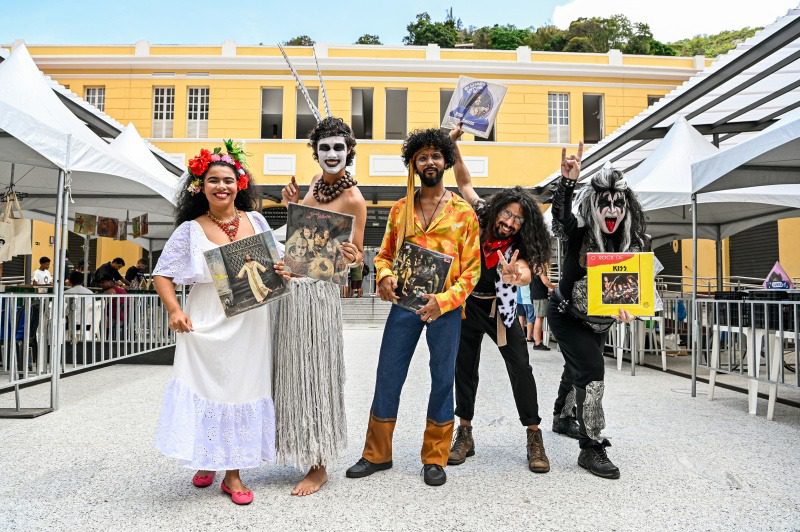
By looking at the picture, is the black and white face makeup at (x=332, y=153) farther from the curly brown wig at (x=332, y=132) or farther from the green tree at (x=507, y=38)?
the green tree at (x=507, y=38)

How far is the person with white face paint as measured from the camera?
3271 millimetres

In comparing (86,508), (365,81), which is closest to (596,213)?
(86,508)

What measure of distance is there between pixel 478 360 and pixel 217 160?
1.92 m

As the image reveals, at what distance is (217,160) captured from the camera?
118 inches

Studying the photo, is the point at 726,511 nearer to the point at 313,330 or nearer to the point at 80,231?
the point at 313,330

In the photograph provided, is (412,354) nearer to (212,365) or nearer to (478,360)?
(478,360)

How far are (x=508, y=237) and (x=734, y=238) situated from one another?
19.1m

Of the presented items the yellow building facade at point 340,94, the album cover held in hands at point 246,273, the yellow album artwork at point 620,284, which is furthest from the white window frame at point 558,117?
the album cover held in hands at point 246,273

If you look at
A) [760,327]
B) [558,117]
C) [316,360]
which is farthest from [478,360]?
[558,117]

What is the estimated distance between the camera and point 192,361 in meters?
2.80

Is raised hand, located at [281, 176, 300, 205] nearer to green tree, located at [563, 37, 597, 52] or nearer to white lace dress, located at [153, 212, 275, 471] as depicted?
white lace dress, located at [153, 212, 275, 471]

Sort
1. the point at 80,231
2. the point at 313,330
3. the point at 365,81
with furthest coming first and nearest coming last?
the point at 365,81
the point at 80,231
the point at 313,330

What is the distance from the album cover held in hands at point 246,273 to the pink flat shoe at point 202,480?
953 mm

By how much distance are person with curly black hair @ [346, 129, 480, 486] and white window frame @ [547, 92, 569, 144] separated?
63.2ft
